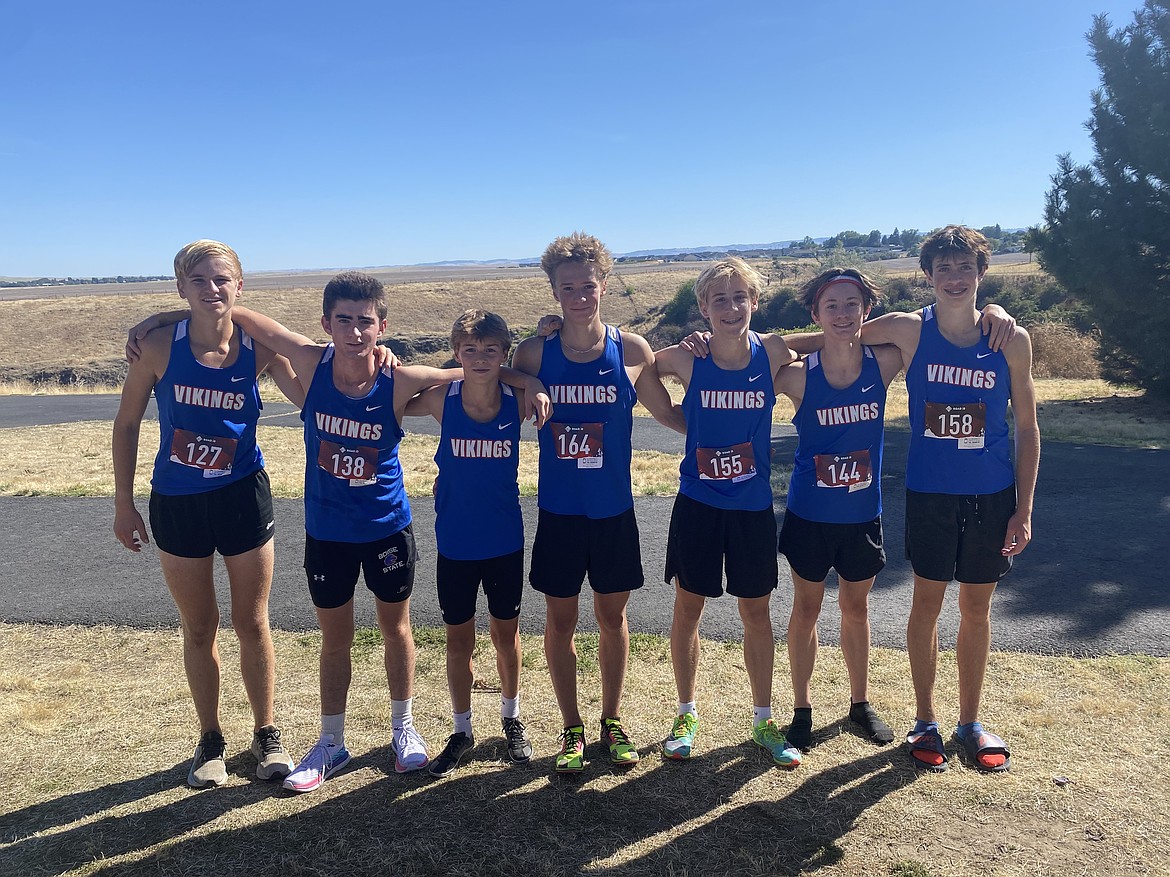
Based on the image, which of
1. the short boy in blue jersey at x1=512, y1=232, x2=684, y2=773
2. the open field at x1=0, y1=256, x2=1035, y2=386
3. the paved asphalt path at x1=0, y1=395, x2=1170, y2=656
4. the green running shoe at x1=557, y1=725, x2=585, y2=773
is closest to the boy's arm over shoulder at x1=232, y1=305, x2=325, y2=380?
the short boy in blue jersey at x1=512, y1=232, x2=684, y2=773

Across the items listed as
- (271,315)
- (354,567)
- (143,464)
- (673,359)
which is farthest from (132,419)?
(271,315)

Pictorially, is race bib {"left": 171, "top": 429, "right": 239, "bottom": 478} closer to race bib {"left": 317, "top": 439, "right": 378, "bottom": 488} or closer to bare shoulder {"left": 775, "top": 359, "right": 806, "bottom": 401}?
race bib {"left": 317, "top": 439, "right": 378, "bottom": 488}

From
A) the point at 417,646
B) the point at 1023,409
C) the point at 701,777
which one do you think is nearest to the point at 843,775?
the point at 701,777

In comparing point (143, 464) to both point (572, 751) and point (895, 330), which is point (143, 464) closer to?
point (572, 751)

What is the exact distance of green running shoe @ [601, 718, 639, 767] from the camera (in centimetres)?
342

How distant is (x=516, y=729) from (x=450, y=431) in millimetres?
1441

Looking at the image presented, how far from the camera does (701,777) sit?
3.38m

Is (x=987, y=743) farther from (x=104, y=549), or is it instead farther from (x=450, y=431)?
(x=104, y=549)

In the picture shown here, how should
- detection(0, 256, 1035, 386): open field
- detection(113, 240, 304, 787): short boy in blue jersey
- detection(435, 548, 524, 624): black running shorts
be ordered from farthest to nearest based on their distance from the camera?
detection(0, 256, 1035, 386): open field < detection(435, 548, 524, 624): black running shorts < detection(113, 240, 304, 787): short boy in blue jersey

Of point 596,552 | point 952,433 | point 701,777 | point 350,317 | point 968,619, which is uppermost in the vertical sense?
point 350,317

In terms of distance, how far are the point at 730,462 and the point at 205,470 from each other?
7.45ft

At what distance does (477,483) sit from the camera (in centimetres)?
334

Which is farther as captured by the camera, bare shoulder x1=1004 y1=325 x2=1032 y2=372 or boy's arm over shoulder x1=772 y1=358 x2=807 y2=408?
boy's arm over shoulder x1=772 y1=358 x2=807 y2=408

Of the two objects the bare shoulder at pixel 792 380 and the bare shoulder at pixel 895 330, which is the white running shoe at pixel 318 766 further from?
the bare shoulder at pixel 895 330
